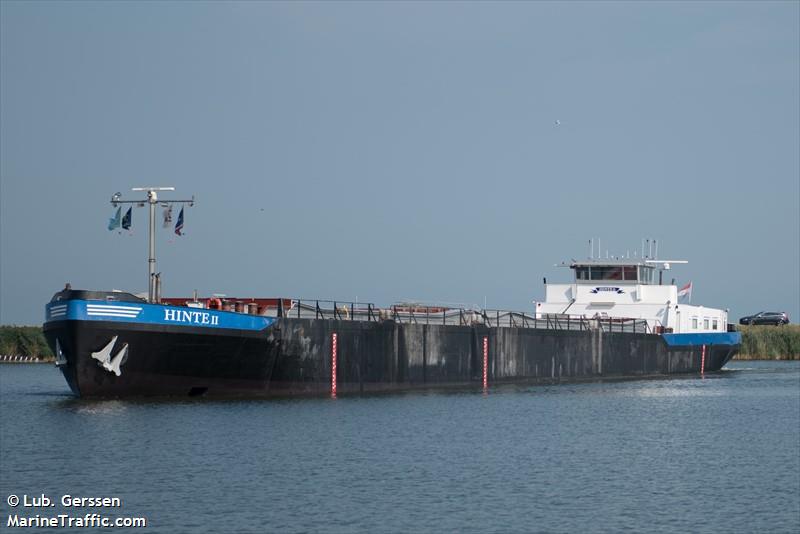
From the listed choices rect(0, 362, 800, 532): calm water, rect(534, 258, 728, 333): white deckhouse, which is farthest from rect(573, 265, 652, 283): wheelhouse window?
rect(0, 362, 800, 532): calm water

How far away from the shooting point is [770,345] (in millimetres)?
87000

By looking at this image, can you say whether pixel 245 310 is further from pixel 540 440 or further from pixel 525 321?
pixel 525 321

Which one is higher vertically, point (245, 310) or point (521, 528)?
point (245, 310)

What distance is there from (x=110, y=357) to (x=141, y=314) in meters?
1.51

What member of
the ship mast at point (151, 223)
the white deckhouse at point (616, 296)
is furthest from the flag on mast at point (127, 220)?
the white deckhouse at point (616, 296)

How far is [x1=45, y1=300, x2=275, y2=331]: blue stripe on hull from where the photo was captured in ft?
115

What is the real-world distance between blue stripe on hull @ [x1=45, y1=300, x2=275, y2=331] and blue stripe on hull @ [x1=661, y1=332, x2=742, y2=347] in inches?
1281

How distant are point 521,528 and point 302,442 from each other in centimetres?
1008

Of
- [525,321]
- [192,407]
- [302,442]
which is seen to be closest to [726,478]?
→ [302,442]

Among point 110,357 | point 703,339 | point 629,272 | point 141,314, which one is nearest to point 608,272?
point 629,272

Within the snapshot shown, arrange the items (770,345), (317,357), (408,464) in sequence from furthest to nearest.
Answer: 1. (770,345)
2. (317,357)
3. (408,464)

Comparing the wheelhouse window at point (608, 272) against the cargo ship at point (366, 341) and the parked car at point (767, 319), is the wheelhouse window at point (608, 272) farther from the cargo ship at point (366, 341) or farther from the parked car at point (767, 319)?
the parked car at point (767, 319)

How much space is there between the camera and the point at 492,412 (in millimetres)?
38375

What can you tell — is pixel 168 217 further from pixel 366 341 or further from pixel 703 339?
pixel 703 339
